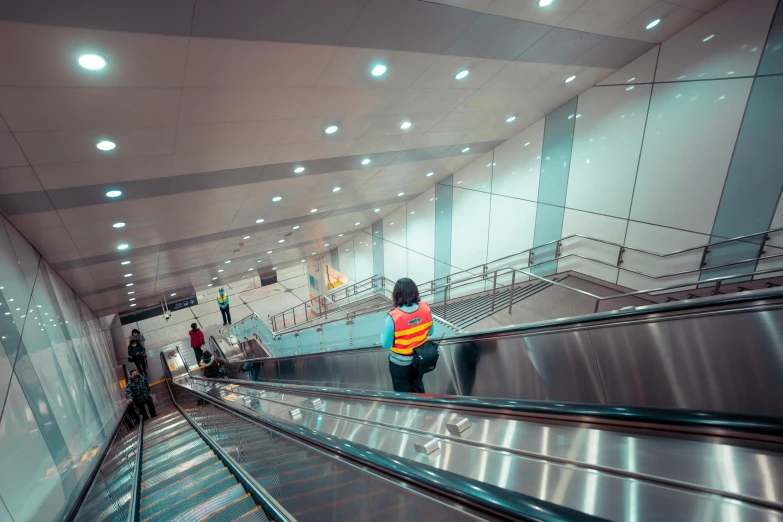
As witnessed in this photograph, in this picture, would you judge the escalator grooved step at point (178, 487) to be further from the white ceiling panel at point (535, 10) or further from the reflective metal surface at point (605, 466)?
the white ceiling panel at point (535, 10)

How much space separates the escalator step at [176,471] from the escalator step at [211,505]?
115cm

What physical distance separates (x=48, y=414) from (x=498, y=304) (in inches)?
279

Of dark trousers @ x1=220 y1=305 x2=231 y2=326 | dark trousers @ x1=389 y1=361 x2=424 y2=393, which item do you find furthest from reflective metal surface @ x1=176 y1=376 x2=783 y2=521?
dark trousers @ x1=220 y1=305 x2=231 y2=326

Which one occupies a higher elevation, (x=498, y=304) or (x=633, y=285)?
(x=498, y=304)

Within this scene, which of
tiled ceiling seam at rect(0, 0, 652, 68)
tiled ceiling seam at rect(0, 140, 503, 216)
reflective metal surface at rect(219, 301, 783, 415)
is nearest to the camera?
reflective metal surface at rect(219, 301, 783, 415)

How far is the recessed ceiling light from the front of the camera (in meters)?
2.55

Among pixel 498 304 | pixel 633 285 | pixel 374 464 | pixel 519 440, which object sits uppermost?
pixel 374 464

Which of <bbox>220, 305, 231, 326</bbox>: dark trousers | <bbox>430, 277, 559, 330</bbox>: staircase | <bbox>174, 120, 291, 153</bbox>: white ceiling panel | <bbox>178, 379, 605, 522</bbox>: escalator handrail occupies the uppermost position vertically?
<bbox>174, 120, 291, 153</bbox>: white ceiling panel

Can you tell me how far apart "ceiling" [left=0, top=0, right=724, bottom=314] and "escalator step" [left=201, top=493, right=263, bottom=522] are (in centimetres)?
385

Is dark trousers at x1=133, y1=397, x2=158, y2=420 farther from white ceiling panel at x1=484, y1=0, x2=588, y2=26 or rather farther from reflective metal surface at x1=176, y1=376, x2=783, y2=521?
white ceiling panel at x1=484, y1=0, x2=588, y2=26

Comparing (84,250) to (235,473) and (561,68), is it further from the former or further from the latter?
(561,68)

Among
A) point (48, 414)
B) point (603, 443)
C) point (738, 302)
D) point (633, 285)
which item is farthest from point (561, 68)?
point (48, 414)

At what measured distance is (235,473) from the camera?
12.1 ft

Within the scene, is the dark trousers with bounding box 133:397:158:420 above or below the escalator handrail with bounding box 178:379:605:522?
below
